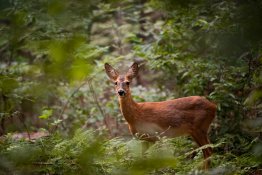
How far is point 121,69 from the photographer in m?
10.2

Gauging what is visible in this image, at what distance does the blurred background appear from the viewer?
2145mm

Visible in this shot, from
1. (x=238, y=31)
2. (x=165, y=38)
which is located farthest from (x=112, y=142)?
(x=165, y=38)

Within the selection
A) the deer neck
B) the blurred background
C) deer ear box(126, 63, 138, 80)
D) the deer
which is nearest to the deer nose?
the deer

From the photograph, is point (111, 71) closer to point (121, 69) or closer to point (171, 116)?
point (171, 116)

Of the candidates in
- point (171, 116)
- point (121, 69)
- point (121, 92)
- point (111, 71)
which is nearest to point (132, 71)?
point (111, 71)

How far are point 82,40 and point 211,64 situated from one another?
16.6 feet

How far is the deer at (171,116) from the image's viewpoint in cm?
690

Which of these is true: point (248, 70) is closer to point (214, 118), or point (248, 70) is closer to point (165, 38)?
point (214, 118)

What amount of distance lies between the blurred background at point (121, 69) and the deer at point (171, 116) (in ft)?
0.82

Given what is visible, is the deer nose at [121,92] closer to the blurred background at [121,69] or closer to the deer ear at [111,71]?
the deer ear at [111,71]

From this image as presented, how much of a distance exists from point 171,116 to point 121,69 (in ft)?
11.2

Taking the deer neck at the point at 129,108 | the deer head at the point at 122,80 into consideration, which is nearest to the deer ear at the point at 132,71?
the deer head at the point at 122,80

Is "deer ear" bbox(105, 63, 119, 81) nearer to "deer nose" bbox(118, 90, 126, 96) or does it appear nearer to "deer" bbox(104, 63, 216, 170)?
"deer" bbox(104, 63, 216, 170)

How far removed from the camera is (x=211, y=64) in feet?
22.8
